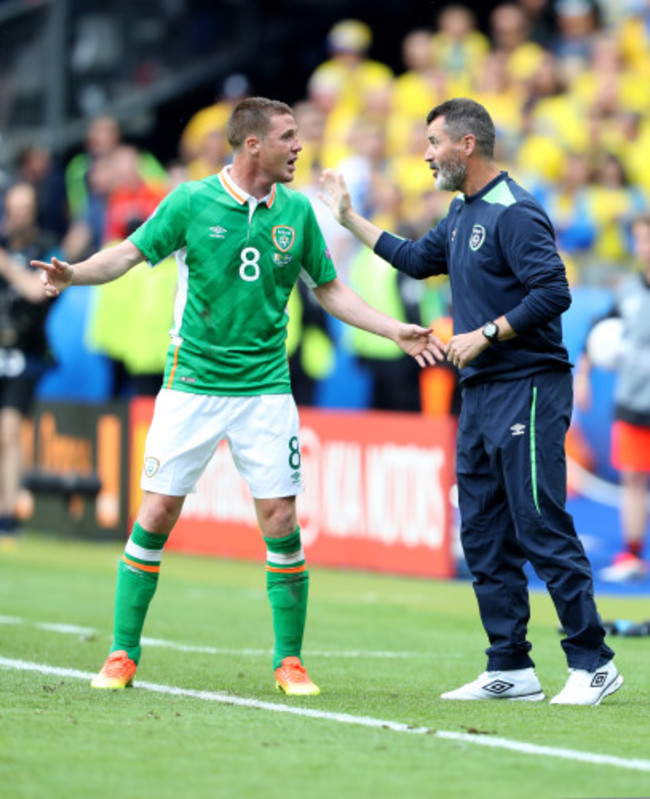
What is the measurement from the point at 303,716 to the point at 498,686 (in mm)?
1009

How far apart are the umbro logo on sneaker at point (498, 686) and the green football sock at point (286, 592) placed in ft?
2.63

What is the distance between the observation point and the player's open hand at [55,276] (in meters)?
7.26

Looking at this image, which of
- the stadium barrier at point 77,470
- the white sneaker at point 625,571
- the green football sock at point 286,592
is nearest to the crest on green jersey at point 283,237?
the green football sock at point 286,592

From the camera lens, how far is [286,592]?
754cm

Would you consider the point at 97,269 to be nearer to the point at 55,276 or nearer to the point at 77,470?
the point at 55,276

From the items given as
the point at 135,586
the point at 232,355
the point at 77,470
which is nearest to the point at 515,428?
the point at 232,355

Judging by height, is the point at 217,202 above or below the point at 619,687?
above

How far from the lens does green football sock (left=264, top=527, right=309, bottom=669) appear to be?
752 cm

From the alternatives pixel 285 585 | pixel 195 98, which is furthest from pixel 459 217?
pixel 195 98

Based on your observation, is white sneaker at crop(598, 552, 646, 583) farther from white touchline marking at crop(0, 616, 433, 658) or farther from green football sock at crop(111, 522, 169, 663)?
green football sock at crop(111, 522, 169, 663)

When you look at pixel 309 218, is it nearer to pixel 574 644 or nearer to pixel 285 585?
pixel 285 585

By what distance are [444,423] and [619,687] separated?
5485 millimetres

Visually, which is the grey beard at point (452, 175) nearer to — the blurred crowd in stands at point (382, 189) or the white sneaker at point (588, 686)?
the white sneaker at point (588, 686)

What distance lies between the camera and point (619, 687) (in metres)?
7.24
